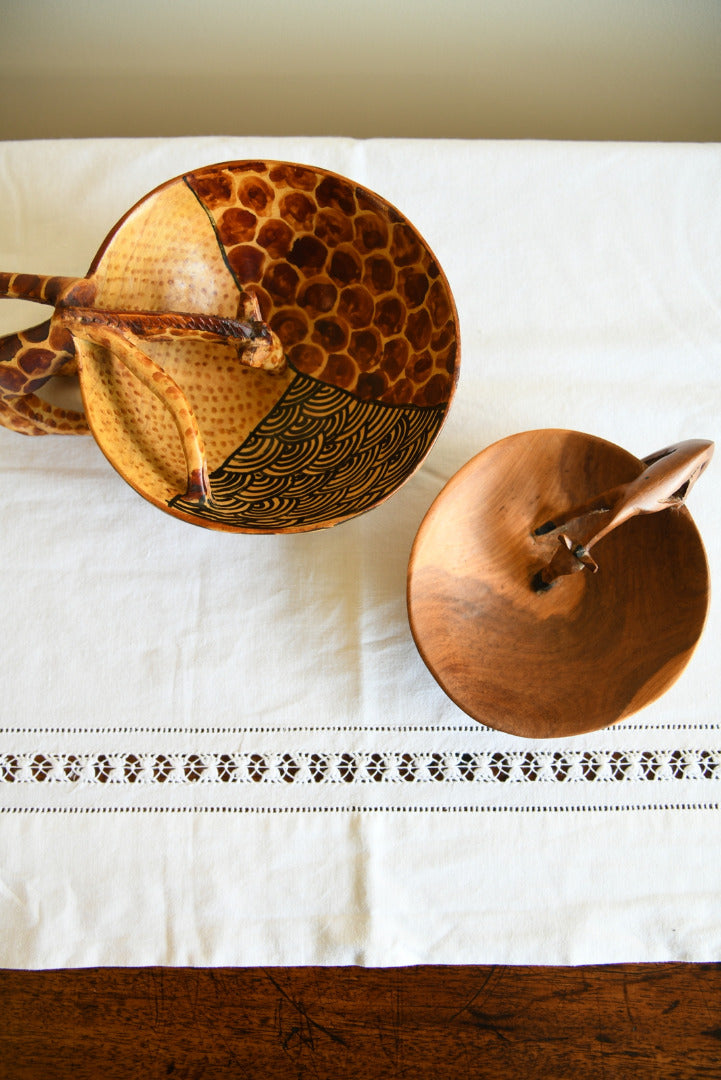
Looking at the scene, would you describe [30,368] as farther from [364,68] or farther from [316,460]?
[364,68]

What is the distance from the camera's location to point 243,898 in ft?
1.86

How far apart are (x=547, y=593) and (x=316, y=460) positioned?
0.21 meters

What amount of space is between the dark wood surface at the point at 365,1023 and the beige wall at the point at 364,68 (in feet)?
2.87

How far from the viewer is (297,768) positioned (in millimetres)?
582

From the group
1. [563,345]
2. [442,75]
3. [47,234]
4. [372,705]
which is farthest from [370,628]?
[442,75]

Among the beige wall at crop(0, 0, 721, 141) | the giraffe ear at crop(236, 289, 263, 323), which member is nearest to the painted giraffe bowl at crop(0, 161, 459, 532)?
the giraffe ear at crop(236, 289, 263, 323)

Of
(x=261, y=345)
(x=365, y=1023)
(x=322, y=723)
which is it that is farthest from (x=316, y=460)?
(x=365, y=1023)

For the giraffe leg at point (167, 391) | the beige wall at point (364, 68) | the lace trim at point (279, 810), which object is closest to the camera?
the giraffe leg at point (167, 391)

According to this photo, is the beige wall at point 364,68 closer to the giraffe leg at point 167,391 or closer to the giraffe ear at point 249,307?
the giraffe ear at point 249,307

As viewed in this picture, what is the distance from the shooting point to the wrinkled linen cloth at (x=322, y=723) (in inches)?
22.3

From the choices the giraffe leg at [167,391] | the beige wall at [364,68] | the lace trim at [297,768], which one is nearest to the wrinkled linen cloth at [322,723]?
the lace trim at [297,768]

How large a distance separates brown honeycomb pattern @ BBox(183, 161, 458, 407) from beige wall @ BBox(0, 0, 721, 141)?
1.20ft

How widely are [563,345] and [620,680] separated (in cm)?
29

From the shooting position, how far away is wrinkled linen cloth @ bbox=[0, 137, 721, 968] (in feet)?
1.86
